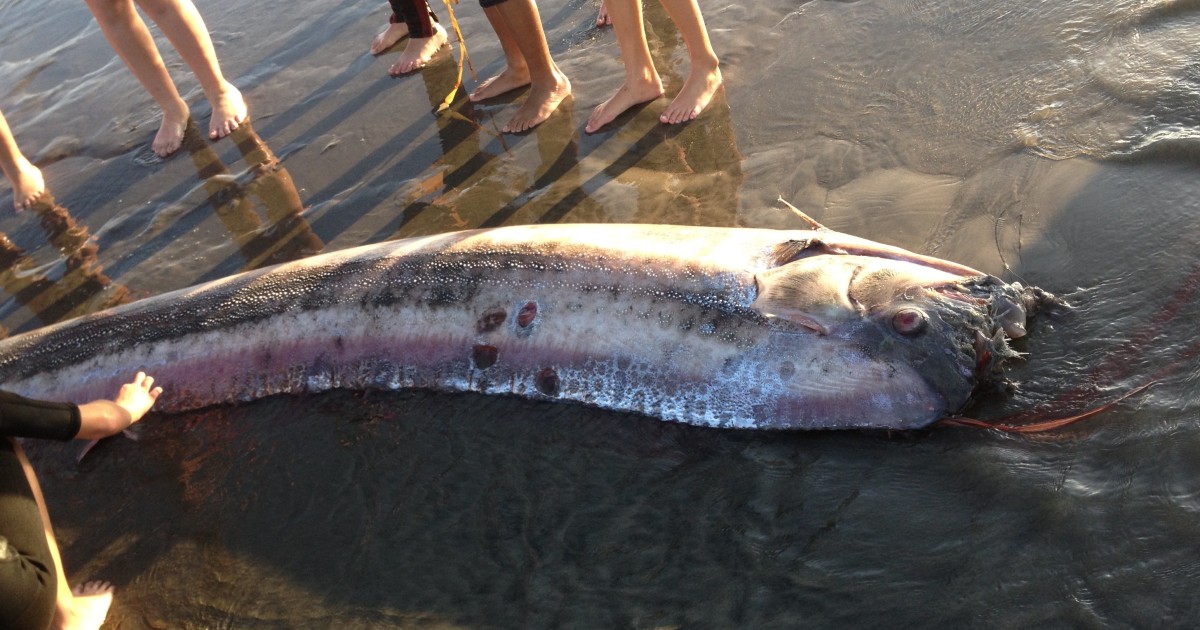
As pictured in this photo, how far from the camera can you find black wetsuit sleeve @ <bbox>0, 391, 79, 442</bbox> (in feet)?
10.4

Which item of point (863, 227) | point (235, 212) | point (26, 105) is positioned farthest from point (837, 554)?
point (26, 105)

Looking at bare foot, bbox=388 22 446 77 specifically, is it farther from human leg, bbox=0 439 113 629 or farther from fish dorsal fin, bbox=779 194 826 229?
human leg, bbox=0 439 113 629

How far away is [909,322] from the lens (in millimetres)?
3137

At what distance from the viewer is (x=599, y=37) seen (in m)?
6.21

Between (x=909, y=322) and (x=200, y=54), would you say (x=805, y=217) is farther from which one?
(x=200, y=54)

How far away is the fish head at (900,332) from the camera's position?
3.11 m

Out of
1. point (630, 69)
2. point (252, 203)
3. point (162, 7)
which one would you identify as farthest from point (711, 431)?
point (162, 7)

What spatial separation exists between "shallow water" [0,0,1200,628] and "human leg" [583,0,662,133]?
0.53 feet

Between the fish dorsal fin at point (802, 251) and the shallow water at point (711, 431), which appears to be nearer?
the shallow water at point (711, 431)

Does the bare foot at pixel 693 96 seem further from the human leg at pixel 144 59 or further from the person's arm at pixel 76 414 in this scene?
the human leg at pixel 144 59

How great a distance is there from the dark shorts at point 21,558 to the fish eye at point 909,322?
10.4ft

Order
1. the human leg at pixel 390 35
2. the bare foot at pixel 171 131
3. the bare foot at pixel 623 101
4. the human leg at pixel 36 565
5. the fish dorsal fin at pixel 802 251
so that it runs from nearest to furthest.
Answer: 1. the human leg at pixel 36 565
2. the fish dorsal fin at pixel 802 251
3. the bare foot at pixel 623 101
4. the bare foot at pixel 171 131
5. the human leg at pixel 390 35

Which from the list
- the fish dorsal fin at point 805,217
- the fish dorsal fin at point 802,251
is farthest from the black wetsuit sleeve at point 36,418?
Result: the fish dorsal fin at point 805,217

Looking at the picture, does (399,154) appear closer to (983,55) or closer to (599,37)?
(599,37)
